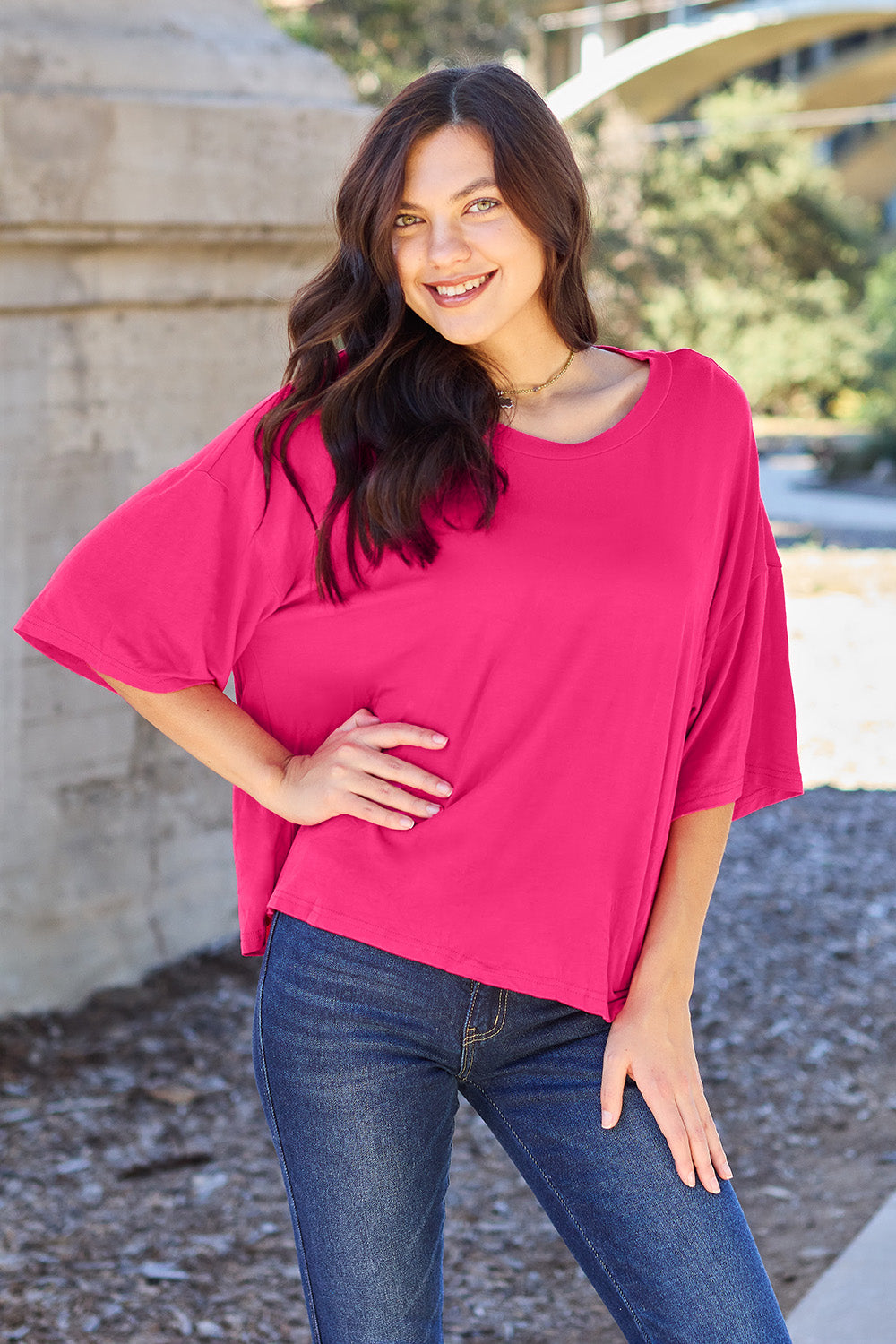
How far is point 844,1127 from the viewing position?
13.0ft

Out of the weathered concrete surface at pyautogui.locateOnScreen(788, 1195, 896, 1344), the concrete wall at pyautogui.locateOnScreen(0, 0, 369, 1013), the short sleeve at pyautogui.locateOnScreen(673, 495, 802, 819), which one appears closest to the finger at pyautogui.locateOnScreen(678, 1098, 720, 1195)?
the short sleeve at pyautogui.locateOnScreen(673, 495, 802, 819)

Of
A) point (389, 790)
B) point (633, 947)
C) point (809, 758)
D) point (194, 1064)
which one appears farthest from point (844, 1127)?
point (809, 758)

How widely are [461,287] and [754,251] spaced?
2943 centimetres

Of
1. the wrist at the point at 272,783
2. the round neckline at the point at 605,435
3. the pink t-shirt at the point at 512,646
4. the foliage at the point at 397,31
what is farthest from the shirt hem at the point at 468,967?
the foliage at the point at 397,31

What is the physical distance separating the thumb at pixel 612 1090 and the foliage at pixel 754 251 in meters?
18.7

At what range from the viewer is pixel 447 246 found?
1950 mm

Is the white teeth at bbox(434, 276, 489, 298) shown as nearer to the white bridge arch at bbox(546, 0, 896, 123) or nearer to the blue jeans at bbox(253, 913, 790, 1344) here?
the blue jeans at bbox(253, 913, 790, 1344)

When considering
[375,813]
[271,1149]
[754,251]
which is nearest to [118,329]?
[271,1149]

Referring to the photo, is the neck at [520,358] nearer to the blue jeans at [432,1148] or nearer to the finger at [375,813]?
the finger at [375,813]

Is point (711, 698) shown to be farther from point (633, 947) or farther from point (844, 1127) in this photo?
point (844, 1127)

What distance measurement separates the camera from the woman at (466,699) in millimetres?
1803

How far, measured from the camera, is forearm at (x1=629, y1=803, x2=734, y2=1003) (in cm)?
192

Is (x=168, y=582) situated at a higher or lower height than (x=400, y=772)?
higher

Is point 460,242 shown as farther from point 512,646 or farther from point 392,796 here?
point 392,796
